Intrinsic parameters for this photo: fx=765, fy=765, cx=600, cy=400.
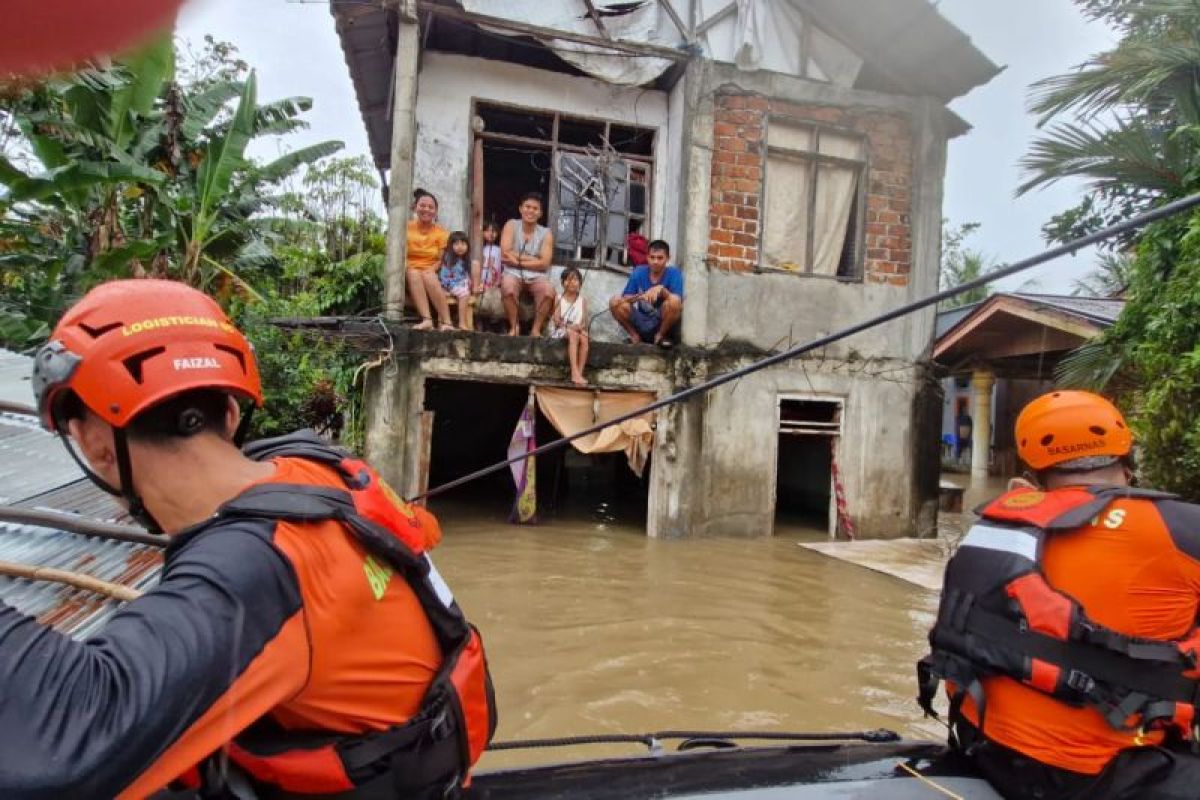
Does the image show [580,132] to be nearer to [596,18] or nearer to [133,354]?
[596,18]

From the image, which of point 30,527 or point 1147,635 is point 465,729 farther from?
point 1147,635

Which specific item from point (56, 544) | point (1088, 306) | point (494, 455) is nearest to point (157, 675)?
point (56, 544)

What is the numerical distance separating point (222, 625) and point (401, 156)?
337 inches

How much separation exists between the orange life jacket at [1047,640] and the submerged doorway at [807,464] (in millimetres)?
7671

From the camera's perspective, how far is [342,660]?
1.24m

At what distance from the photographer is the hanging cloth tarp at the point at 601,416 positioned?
934 cm

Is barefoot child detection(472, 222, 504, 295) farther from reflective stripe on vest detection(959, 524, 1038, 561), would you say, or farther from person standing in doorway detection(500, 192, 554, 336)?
reflective stripe on vest detection(959, 524, 1038, 561)

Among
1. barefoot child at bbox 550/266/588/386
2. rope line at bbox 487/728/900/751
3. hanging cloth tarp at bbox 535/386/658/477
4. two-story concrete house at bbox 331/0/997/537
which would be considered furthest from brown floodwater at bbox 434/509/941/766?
barefoot child at bbox 550/266/588/386

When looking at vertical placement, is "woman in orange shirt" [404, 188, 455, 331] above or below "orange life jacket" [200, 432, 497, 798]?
above

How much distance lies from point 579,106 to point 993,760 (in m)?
9.17

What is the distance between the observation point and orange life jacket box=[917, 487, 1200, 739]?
2.13 meters

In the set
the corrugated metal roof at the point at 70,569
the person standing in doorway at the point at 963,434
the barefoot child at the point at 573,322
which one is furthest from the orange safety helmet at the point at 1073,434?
the person standing in doorway at the point at 963,434

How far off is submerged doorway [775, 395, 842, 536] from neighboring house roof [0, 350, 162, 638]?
8.35 meters

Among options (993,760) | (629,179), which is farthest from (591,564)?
(993,760)
